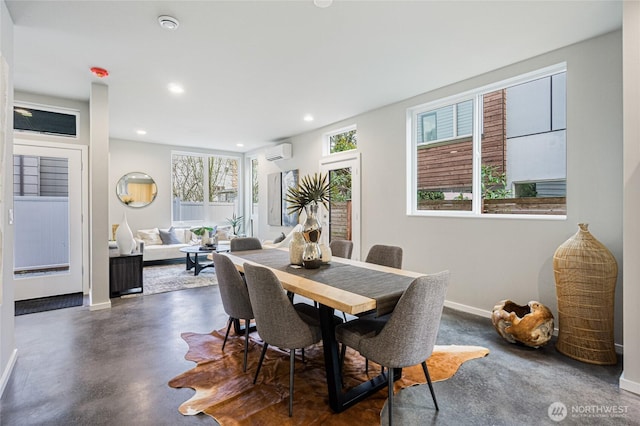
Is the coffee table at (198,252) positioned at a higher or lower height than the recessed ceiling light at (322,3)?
lower

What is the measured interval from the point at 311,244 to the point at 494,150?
8.20 feet

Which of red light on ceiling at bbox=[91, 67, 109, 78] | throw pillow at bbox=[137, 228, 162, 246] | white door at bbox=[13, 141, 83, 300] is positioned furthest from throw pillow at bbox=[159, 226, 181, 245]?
red light on ceiling at bbox=[91, 67, 109, 78]

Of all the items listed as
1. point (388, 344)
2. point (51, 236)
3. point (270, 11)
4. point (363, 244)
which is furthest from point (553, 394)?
point (51, 236)

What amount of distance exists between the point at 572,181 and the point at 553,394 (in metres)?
1.86

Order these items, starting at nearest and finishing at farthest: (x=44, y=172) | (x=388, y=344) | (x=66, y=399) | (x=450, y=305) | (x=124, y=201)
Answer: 1. (x=388, y=344)
2. (x=66, y=399)
3. (x=450, y=305)
4. (x=44, y=172)
5. (x=124, y=201)

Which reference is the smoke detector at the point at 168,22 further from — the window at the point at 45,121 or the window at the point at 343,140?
the window at the point at 343,140

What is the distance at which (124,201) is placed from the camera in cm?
685

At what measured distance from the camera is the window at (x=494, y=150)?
3150 mm

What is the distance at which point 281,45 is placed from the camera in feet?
9.45

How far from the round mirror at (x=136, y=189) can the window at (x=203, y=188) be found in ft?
1.67

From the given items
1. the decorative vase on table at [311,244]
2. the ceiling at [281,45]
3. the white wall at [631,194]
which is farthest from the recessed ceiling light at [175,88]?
the white wall at [631,194]

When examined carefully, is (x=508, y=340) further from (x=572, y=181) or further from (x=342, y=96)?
(x=342, y=96)

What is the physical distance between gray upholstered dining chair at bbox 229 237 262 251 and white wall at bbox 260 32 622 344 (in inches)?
73.5

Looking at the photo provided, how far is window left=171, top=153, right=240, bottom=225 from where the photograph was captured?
764 cm
